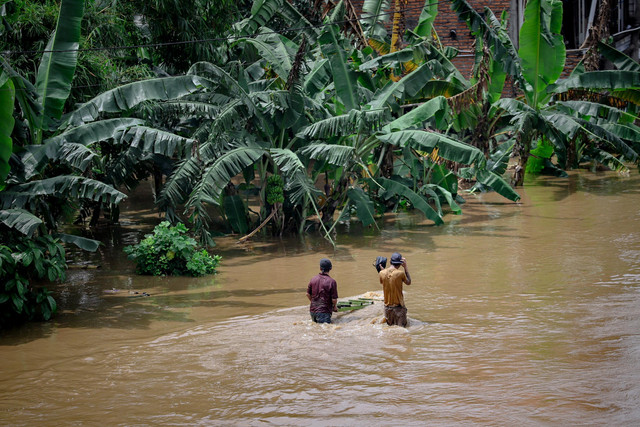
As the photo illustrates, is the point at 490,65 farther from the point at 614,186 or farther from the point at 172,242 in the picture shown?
the point at 172,242

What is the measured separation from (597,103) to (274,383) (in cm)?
1515

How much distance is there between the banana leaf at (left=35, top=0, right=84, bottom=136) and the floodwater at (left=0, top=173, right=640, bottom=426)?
298 cm

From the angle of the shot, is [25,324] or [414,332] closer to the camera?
[414,332]

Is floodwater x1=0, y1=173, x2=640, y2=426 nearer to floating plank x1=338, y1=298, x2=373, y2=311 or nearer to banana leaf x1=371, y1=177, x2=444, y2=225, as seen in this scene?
floating plank x1=338, y1=298, x2=373, y2=311

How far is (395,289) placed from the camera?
796 cm

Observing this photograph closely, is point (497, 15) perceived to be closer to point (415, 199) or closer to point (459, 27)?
point (459, 27)

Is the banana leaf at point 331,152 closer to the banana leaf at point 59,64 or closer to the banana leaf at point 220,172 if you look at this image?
the banana leaf at point 220,172

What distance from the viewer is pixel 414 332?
8.17 meters

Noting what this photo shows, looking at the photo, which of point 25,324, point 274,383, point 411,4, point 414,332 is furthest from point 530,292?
point 411,4

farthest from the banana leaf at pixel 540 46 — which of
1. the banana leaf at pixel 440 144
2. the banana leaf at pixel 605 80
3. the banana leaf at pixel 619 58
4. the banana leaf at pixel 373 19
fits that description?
the banana leaf at pixel 440 144

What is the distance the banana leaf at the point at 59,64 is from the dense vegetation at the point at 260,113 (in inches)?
0.9

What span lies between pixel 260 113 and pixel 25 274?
6164 millimetres

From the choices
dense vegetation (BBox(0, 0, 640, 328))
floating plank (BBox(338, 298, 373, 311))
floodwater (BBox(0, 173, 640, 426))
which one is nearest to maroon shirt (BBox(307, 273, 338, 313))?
floodwater (BBox(0, 173, 640, 426))

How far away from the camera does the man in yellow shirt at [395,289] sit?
7.98m
